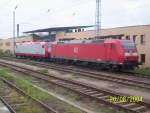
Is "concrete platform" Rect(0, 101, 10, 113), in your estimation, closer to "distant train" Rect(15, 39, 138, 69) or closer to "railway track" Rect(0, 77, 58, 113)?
"railway track" Rect(0, 77, 58, 113)

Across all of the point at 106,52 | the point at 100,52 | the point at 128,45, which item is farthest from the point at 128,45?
the point at 100,52

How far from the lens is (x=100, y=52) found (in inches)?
1218

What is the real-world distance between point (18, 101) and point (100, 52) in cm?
1635

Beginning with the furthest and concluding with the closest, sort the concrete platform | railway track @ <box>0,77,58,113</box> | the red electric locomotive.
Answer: the red electric locomotive → railway track @ <box>0,77,58,113</box> → the concrete platform

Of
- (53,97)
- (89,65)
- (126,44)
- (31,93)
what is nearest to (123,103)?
(53,97)

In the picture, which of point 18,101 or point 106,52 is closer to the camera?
point 18,101

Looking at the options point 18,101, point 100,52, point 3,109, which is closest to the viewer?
point 3,109

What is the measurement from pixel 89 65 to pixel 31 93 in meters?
17.7

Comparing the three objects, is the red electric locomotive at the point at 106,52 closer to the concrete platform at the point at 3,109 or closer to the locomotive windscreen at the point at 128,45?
the locomotive windscreen at the point at 128,45

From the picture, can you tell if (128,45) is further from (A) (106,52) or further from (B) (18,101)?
(B) (18,101)

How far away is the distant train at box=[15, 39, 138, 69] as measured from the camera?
28.5 metres

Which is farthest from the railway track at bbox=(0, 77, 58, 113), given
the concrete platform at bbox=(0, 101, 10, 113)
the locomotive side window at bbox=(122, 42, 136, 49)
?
the locomotive side window at bbox=(122, 42, 136, 49)

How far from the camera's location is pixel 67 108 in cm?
1371

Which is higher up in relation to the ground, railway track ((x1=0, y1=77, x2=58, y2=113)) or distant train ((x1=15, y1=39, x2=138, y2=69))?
distant train ((x1=15, y1=39, x2=138, y2=69))
